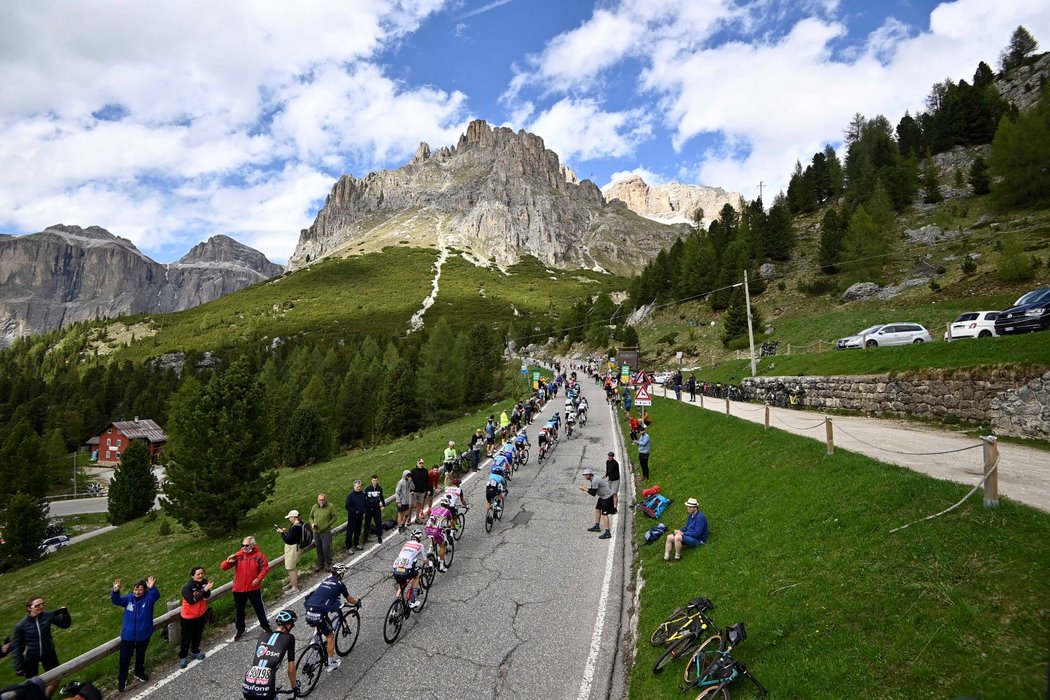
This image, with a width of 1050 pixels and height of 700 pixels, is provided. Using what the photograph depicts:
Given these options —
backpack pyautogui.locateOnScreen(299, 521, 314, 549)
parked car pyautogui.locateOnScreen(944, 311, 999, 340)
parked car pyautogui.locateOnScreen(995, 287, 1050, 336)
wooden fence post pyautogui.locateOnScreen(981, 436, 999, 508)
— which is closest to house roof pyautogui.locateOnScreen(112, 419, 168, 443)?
backpack pyautogui.locateOnScreen(299, 521, 314, 549)

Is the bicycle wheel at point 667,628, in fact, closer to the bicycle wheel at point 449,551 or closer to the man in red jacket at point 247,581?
the bicycle wheel at point 449,551

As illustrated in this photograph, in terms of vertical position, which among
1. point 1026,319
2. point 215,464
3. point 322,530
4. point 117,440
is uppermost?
point 1026,319

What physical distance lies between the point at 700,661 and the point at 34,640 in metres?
10.7

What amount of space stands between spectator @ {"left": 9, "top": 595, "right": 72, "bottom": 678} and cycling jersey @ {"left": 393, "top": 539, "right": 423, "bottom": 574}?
17.1 feet

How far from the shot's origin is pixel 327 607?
820cm

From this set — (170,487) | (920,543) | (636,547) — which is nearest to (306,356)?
(170,487)

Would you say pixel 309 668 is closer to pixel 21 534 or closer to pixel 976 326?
pixel 976 326

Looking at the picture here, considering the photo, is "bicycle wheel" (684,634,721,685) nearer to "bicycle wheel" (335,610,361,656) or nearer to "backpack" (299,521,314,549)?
"bicycle wheel" (335,610,361,656)

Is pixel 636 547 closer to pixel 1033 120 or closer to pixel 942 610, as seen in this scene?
pixel 942 610

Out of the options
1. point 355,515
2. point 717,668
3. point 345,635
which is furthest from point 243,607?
point 717,668

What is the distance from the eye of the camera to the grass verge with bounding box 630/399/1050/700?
5.14 m

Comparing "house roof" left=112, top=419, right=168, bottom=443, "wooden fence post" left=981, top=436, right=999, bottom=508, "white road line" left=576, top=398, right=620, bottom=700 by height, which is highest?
"wooden fence post" left=981, top=436, right=999, bottom=508

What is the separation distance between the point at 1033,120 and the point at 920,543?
77.7 meters

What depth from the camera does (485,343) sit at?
312 ft
